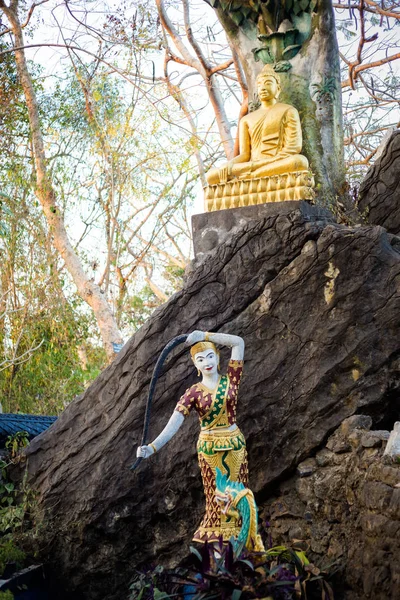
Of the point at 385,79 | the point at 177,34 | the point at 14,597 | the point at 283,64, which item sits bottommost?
the point at 14,597

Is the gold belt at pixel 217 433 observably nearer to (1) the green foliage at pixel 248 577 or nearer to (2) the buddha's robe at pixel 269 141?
(1) the green foliage at pixel 248 577

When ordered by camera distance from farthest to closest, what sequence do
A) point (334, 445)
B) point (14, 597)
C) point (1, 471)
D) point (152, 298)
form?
point (152, 298) → point (1, 471) → point (14, 597) → point (334, 445)

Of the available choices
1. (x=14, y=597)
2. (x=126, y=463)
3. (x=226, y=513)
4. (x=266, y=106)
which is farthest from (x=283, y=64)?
(x=14, y=597)

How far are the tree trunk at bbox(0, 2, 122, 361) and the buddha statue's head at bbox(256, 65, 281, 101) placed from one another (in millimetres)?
4942

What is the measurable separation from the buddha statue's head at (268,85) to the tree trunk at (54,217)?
4.94 meters

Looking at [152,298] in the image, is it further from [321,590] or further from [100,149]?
[321,590]

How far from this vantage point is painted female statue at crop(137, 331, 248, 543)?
197 inches

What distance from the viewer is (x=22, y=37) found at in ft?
38.3

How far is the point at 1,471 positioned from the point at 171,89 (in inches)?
299

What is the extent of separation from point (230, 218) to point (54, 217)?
5.17m

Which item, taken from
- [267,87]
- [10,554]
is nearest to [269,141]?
[267,87]

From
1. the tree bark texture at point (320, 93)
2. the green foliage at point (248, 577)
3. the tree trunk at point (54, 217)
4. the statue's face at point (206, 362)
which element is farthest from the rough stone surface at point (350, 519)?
the tree trunk at point (54, 217)

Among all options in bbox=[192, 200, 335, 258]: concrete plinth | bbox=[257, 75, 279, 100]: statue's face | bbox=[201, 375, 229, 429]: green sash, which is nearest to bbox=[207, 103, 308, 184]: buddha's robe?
bbox=[257, 75, 279, 100]: statue's face

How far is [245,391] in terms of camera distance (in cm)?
607
